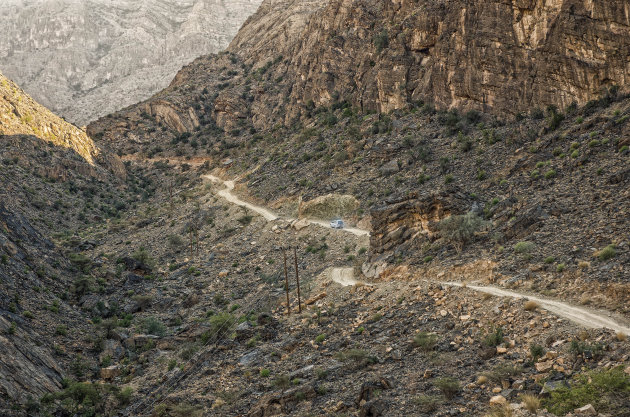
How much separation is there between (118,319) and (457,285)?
80.3ft

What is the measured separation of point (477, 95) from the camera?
191 feet

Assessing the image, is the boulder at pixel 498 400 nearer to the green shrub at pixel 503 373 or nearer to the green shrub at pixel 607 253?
the green shrub at pixel 503 373

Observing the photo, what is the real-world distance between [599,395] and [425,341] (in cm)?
918

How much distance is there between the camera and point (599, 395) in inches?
671

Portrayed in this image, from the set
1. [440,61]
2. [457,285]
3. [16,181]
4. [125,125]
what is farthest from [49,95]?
[457,285]

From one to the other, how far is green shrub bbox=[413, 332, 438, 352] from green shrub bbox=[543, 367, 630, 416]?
24.9ft

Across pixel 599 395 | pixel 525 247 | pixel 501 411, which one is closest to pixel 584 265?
pixel 525 247

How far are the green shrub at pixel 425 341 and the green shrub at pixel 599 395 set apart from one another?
24.9 feet

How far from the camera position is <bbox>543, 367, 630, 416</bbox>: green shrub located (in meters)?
16.6

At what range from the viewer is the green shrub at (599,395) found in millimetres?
16609

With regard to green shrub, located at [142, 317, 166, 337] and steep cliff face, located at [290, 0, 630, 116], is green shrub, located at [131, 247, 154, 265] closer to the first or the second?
green shrub, located at [142, 317, 166, 337]

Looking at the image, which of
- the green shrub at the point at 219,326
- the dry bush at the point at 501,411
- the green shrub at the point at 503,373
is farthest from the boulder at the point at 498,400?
the green shrub at the point at 219,326

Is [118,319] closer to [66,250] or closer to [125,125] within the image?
[66,250]

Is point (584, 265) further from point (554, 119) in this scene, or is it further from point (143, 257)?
point (143, 257)
